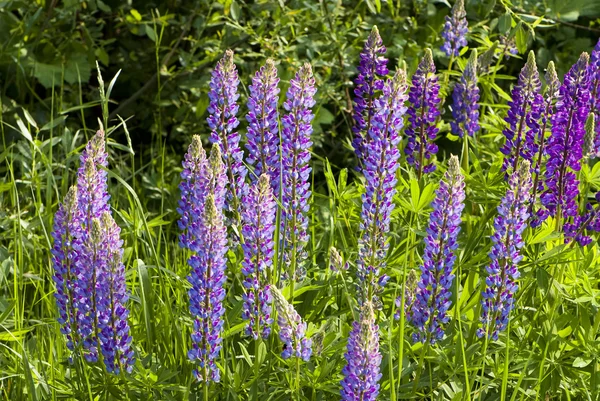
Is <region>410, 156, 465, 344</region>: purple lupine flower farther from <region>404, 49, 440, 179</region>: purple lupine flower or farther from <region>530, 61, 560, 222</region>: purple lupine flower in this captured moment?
<region>404, 49, 440, 179</region>: purple lupine flower

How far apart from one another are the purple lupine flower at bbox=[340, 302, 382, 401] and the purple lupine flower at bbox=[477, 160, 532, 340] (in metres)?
0.64

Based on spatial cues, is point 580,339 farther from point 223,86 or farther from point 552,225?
point 223,86

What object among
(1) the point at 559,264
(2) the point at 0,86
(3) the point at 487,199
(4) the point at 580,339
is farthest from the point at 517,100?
(2) the point at 0,86

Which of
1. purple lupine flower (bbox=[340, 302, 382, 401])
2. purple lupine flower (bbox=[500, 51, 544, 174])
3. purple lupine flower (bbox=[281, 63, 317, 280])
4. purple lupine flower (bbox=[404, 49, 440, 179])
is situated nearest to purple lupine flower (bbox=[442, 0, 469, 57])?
purple lupine flower (bbox=[404, 49, 440, 179])

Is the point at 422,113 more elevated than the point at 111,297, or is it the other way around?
the point at 422,113

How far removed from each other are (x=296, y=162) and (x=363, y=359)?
962mm

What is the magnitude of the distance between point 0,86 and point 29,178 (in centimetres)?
183

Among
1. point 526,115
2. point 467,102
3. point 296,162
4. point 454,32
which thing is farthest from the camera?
point 454,32

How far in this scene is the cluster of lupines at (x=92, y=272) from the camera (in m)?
2.65

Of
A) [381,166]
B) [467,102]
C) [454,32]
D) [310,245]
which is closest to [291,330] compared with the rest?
[381,166]

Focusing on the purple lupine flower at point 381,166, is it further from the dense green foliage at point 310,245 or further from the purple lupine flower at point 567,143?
the purple lupine flower at point 567,143

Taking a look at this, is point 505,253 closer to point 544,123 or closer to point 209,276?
point 544,123

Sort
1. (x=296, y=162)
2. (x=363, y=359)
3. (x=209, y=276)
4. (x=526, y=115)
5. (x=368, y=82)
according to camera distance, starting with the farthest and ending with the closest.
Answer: (x=368, y=82) < (x=526, y=115) < (x=296, y=162) < (x=209, y=276) < (x=363, y=359)

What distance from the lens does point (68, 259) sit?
2.88 metres
